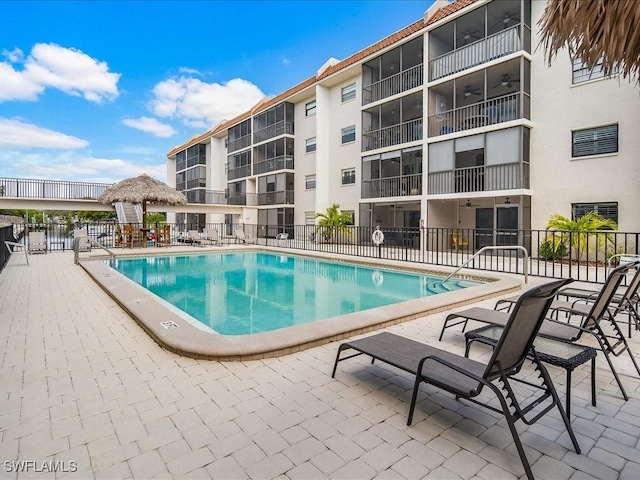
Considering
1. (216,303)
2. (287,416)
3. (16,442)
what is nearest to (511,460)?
(287,416)

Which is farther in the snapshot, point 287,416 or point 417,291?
point 417,291

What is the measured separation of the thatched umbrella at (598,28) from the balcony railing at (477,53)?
14287 mm

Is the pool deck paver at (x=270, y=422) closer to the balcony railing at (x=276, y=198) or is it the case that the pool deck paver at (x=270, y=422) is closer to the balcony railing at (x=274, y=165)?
the balcony railing at (x=276, y=198)

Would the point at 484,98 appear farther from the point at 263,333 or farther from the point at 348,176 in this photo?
the point at 263,333

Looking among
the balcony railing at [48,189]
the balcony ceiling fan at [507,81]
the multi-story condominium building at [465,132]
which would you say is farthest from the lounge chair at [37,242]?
the balcony ceiling fan at [507,81]

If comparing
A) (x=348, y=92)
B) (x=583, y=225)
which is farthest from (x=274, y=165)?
(x=583, y=225)

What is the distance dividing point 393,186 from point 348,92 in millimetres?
7475

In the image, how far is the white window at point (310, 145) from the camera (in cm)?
2496

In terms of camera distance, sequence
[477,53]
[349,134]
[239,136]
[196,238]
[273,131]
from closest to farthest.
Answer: [477,53] < [196,238] < [349,134] < [273,131] < [239,136]

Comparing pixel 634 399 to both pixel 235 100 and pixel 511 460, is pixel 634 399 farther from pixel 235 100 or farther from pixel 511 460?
pixel 235 100

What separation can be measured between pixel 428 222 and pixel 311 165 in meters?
10.6

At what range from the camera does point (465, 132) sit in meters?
15.9

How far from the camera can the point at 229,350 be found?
3.75 meters

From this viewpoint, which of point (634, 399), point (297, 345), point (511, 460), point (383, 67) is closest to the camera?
point (511, 460)
